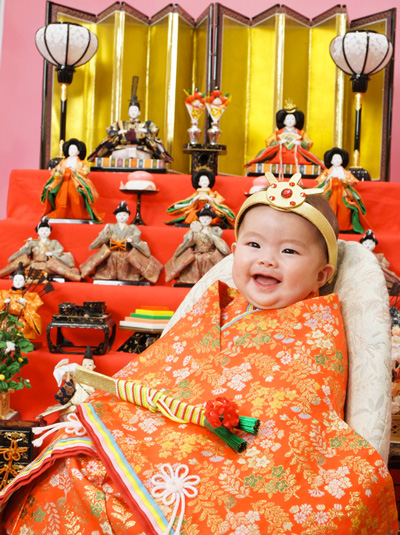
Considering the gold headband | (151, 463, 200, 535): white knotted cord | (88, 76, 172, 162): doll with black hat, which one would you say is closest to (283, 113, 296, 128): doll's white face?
(88, 76, 172, 162): doll with black hat

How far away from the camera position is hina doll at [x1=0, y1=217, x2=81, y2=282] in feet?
11.1

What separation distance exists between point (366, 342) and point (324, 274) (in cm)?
19

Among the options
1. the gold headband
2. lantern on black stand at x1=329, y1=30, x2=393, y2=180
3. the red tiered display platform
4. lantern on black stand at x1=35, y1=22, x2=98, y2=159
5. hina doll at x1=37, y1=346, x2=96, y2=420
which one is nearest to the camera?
the gold headband

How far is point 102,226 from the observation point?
3662 mm

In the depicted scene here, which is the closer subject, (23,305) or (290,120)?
(23,305)

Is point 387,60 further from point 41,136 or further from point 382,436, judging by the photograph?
point 382,436

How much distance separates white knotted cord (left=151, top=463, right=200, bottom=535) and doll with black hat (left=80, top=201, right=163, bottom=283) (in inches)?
87.3

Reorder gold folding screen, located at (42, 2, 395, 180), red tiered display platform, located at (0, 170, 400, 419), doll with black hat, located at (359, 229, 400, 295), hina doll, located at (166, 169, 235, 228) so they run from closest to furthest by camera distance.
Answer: red tiered display platform, located at (0, 170, 400, 419) < doll with black hat, located at (359, 229, 400, 295) < hina doll, located at (166, 169, 235, 228) < gold folding screen, located at (42, 2, 395, 180)

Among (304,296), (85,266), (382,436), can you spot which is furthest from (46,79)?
(382,436)

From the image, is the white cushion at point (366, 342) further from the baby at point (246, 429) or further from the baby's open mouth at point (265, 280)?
the baby's open mouth at point (265, 280)

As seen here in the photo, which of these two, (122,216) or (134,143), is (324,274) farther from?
(134,143)

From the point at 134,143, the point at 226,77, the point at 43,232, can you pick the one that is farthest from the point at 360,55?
the point at 43,232

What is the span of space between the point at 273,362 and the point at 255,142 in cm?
380

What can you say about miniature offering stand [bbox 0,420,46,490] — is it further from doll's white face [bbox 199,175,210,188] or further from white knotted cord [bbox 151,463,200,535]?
doll's white face [bbox 199,175,210,188]
